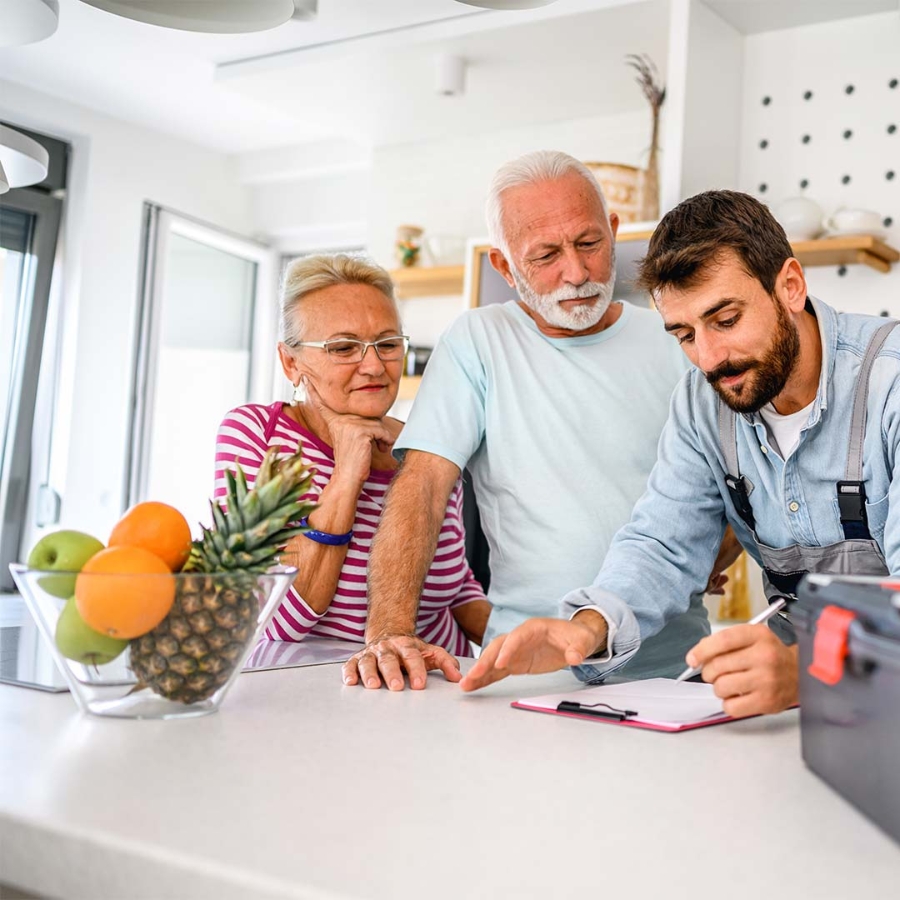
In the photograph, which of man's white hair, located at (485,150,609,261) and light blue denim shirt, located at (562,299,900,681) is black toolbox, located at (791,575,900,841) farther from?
man's white hair, located at (485,150,609,261)

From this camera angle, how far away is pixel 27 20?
4.41 feet

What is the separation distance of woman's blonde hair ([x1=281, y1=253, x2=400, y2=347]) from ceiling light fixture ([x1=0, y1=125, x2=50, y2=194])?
18.1 inches

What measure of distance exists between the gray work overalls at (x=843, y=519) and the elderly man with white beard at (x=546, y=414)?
0.32 m

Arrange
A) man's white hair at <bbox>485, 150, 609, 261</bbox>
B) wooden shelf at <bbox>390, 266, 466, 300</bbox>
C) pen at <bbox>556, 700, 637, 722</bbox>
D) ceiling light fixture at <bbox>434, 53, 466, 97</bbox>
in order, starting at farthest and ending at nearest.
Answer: wooden shelf at <bbox>390, 266, 466, 300</bbox>
ceiling light fixture at <bbox>434, 53, 466, 97</bbox>
man's white hair at <bbox>485, 150, 609, 261</bbox>
pen at <bbox>556, 700, 637, 722</bbox>

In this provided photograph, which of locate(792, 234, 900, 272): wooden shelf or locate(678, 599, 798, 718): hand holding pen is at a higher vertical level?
locate(792, 234, 900, 272): wooden shelf

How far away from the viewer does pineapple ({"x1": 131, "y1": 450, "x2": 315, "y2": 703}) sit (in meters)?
0.96

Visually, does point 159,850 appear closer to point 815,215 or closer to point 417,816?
point 417,816

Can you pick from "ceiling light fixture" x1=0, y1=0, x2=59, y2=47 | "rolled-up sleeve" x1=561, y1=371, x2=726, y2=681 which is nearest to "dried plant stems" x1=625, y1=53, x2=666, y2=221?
"rolled-up sleeve" x1=561, y1=371, x2=726, y2=681

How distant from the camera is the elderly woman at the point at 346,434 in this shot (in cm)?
178

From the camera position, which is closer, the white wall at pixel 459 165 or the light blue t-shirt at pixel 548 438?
the light blue t-shirt at pixel 548 438

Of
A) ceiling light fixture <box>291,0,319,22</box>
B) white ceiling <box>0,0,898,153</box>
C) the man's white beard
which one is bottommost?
the man's white beard

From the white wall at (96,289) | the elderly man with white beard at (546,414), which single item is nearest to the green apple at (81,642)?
the elderly man with white beard at (546,414)

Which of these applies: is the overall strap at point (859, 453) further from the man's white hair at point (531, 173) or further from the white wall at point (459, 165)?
the white wall at point (459, 165)

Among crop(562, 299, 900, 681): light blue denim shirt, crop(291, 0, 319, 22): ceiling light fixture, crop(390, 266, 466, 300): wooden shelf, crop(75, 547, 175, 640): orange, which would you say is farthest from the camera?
crop(390, 266, 466, 300): wooden shelf
